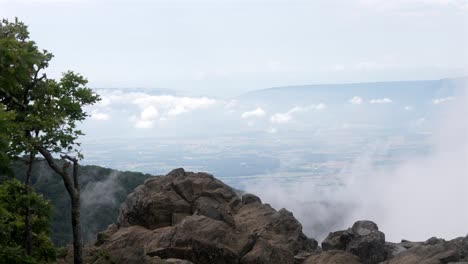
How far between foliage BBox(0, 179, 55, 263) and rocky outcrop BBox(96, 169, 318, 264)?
4.99 metres

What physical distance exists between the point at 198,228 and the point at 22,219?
15454 mm

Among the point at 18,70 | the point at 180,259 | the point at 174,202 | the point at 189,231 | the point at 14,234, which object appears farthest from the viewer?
the point at 174,202

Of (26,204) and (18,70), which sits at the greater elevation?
(18,70)

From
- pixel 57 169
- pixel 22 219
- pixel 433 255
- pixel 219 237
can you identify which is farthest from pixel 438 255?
pixel 22 219

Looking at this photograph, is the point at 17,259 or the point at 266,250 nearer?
the point at 17,259

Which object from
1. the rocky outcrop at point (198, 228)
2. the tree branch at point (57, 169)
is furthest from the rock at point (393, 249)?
the tree branch at point (57, 169)

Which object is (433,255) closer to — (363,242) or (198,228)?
(363,242)

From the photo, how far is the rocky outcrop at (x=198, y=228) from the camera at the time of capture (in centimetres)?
4616

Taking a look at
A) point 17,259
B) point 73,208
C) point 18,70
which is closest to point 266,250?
point 73,208

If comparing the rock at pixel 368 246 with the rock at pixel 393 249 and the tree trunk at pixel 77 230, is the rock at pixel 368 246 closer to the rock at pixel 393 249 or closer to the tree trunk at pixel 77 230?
the rock at pixel 393 249

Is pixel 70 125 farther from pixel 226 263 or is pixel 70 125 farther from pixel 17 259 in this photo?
pixel 226 263

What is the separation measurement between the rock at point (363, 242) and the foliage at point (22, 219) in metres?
28.6

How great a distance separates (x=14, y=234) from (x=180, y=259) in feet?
42.4

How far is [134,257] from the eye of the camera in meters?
40.6
